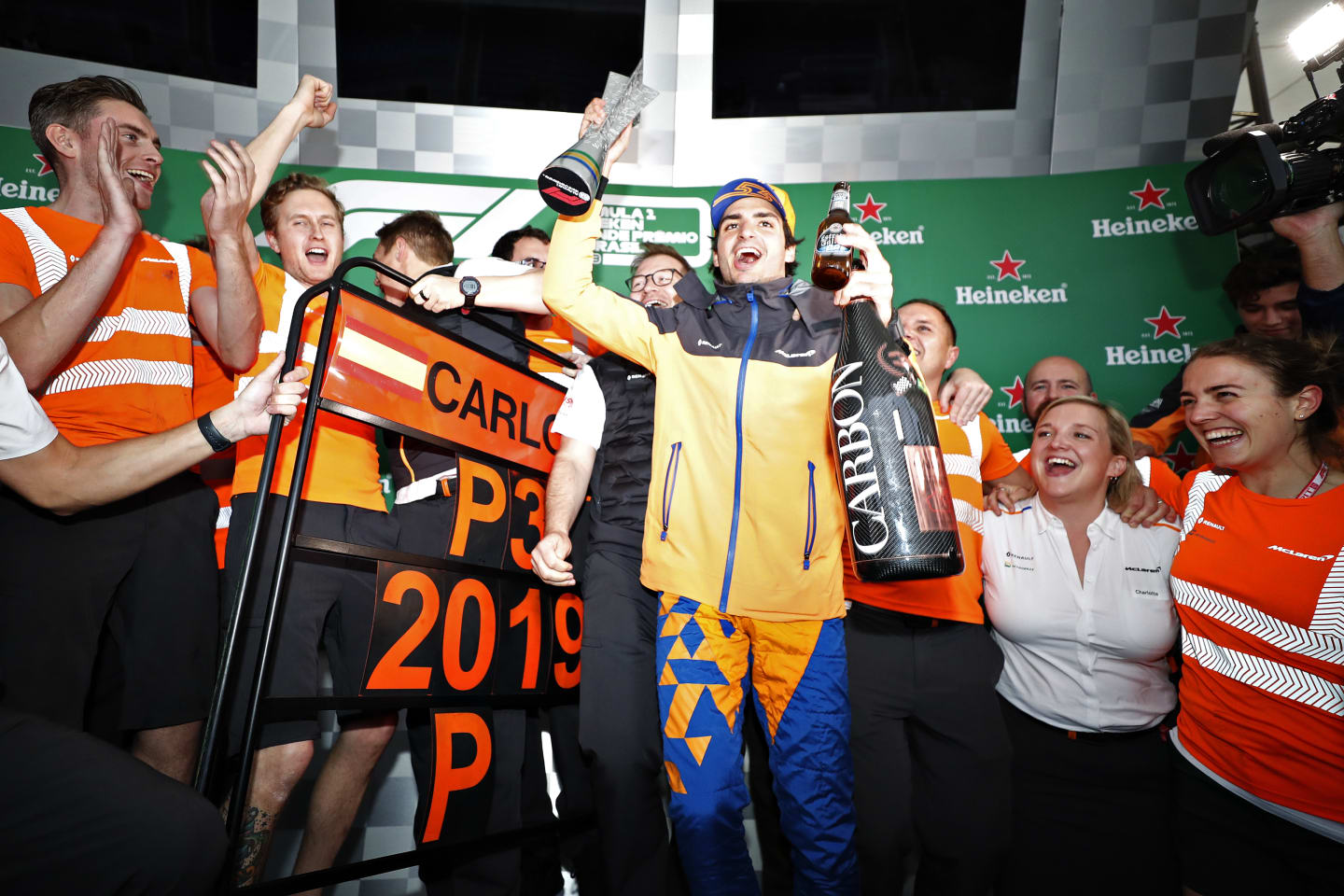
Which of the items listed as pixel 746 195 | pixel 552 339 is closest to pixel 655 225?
pixel 552 339

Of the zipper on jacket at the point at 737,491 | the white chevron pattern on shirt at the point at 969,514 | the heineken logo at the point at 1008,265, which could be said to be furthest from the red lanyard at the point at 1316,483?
the heineken logo at the point at 1008,265

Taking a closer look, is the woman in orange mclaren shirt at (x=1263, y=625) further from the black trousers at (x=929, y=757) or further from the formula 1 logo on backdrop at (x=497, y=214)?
the formula 1 logo on backdrop at (x=497, y=214)

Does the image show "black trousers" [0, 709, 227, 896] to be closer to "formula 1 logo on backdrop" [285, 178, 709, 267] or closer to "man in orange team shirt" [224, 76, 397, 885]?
"man in orange team shirt" [224, 76, 397, 885]

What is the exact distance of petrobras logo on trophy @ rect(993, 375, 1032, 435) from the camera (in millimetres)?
3635

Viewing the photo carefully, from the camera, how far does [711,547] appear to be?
1.97 meters

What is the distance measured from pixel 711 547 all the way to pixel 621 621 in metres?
0.34

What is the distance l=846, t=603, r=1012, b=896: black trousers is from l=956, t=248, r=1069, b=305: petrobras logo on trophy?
1.90 m

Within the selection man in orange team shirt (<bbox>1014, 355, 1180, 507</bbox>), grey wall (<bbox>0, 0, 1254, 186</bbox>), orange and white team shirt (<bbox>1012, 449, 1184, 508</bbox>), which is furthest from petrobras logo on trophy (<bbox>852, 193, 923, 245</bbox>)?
orange and white team shirt (<bbox>1012, 449, 1184, 508</bbox>)

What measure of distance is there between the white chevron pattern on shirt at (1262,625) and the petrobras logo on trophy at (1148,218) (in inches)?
83.8

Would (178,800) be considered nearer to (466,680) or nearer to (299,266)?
(466,680)

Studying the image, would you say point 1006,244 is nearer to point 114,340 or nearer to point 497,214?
point 497,214

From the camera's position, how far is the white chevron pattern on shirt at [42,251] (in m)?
2.01

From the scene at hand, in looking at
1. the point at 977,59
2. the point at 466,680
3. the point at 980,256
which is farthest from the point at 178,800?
the point at 977,59

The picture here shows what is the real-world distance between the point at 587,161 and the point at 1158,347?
2.85 metres
